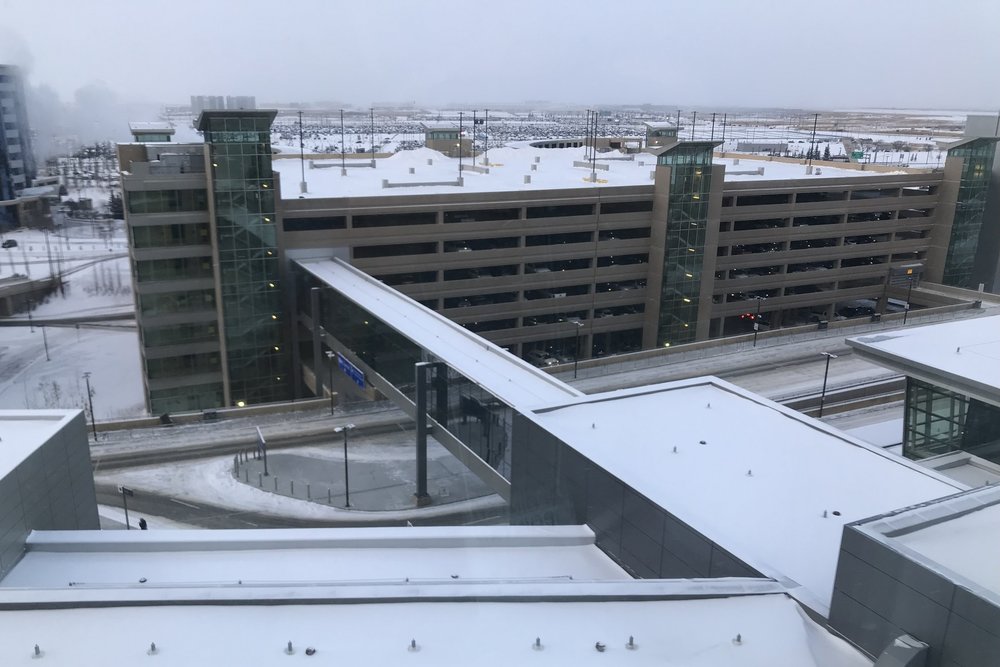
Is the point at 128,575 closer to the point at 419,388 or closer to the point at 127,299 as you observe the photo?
the point at 419,388

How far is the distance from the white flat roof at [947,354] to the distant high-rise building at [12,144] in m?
12.2

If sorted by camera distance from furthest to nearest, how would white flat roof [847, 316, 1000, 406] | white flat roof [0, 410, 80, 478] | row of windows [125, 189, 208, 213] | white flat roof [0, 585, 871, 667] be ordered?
row of windows [125, 189, 208, 213], white flat roof [847, 316, 1000, 406], white flat roof [0, 410, 80, 478], white flat roof [0, 585, 871, 667]

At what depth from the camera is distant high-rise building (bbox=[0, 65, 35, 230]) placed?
1226 cm

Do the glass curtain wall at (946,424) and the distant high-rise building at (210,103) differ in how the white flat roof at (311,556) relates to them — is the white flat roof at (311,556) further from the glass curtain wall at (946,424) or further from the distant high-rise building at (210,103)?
the distant high-rise building at (210,103)

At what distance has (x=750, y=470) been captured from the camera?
6512 mm

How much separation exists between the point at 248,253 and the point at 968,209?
1049 inches

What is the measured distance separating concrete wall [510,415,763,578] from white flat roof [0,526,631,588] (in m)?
0.24

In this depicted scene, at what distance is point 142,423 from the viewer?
15.2m

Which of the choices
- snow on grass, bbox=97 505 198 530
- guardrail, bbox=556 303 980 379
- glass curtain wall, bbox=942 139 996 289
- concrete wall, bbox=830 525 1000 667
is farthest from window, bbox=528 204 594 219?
concrete wall, bbox=830 525 1000 667

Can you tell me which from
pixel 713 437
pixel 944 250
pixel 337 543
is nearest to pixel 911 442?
pixel 713 437

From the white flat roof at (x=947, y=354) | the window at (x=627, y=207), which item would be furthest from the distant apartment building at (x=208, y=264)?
the white flat roof at (x=947, y=354)

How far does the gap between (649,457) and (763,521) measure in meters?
1.24

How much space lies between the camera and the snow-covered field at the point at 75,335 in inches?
822

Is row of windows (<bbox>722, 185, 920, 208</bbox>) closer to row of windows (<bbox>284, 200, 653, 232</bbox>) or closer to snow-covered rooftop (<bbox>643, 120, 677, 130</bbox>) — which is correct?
row of windows (<bbox>284, 200, 653, 232</bbox>)
